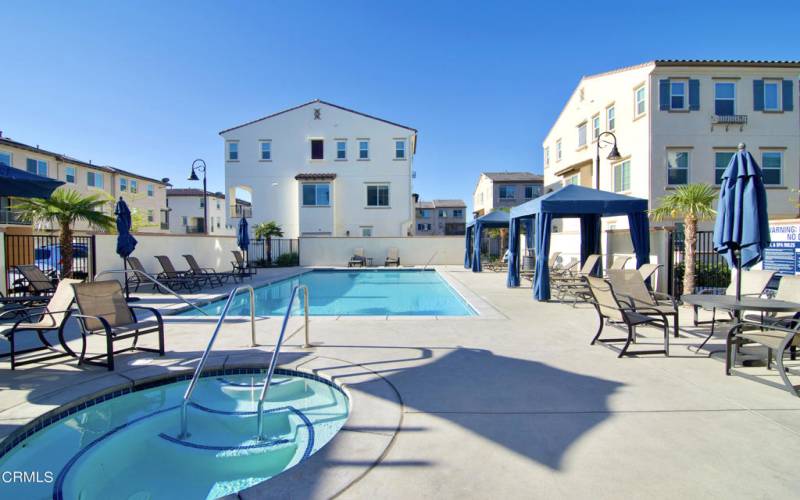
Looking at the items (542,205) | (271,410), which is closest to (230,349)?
(271,410)

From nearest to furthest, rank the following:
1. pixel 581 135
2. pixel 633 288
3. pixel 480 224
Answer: pixel 633 288, pixel 480 224, pixel 581 135

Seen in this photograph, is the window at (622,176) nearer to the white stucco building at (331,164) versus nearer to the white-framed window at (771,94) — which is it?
the white-framed window at (771,94)

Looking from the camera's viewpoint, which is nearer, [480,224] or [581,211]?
[581,211]

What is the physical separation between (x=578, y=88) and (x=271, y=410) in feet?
85.4

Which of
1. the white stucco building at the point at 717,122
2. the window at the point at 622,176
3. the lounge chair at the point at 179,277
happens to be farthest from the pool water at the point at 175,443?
the window at the point at 622,176

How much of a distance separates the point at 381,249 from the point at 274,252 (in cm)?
689

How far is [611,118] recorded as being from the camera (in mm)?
20922

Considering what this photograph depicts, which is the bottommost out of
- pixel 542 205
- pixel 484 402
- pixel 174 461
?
pixel 174 461

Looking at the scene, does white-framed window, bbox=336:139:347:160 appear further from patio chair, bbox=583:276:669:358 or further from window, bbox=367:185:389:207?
patio chair, bbox=583:276:669:358

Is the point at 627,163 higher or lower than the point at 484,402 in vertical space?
higher

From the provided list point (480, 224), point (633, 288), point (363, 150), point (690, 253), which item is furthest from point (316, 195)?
point (633, 288)

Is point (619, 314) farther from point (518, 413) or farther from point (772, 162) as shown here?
point (772, 162)

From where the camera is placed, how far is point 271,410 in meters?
3.98

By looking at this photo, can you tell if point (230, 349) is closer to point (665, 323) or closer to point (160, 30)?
point (665, 323)
